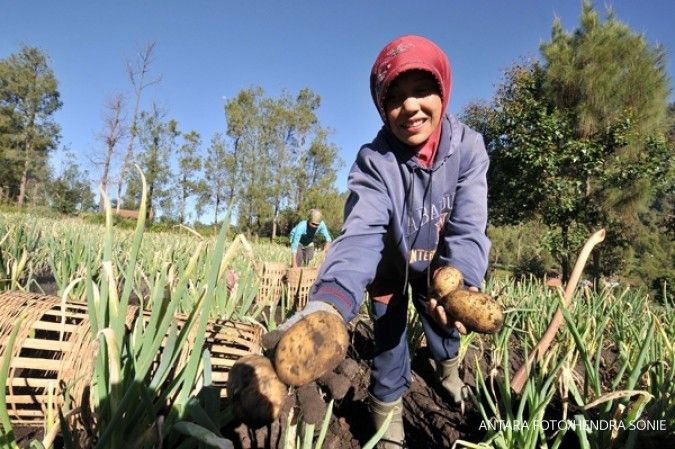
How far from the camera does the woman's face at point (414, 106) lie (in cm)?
113

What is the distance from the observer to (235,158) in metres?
24.5

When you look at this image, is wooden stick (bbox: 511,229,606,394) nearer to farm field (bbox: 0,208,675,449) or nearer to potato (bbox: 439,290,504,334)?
farm field (bbox: 0,208,675,449)

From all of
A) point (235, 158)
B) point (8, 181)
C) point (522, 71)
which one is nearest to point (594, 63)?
point (522, 71)

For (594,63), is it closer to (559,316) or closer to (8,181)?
(559,316)

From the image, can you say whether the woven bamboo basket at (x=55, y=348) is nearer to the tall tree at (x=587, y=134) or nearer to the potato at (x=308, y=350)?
the potato at (x=308, y=350)

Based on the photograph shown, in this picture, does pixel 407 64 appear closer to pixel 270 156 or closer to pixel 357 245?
pixel 357 245

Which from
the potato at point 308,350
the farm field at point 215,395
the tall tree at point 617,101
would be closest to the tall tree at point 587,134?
the tall tree at point 617,101

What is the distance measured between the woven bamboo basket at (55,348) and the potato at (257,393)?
0.49 m

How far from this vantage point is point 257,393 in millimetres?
568

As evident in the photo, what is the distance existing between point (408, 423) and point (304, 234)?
528cm

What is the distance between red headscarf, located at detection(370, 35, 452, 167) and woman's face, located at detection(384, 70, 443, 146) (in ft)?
0.07

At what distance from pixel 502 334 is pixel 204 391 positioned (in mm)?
1424

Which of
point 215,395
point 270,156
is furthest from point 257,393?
point 270,156

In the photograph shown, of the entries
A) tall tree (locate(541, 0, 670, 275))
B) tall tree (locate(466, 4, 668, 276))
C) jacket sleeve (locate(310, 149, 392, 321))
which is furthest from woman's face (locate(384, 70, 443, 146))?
tall tree (locate(541, 0, 670, 275))
